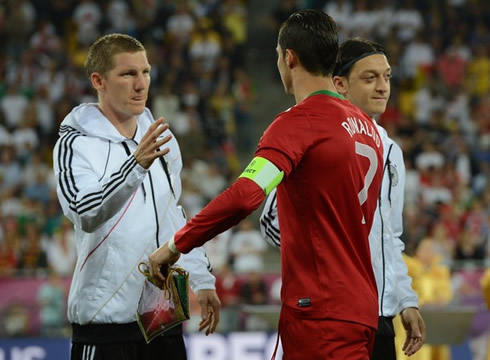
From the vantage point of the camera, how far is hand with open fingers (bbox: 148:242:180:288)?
400 centimetres

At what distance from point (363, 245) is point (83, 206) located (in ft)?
4.20

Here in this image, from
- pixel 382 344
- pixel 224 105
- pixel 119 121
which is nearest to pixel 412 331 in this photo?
pixel 382 344

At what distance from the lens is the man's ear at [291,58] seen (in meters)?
4.17

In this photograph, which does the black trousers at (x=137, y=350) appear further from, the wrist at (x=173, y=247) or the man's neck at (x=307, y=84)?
the man's neck at (x=307, y=84)

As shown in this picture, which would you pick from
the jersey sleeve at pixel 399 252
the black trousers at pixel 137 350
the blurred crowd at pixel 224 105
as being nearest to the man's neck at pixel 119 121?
the black trousers at pixel 137 350

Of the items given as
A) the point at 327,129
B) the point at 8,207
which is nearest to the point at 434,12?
the point at 8,207

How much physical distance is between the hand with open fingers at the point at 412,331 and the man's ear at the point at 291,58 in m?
1.59

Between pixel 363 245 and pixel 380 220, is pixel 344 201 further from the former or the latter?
pixel 380 220

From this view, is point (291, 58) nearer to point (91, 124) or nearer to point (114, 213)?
point (114, 213)

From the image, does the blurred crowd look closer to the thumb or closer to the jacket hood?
the thumb

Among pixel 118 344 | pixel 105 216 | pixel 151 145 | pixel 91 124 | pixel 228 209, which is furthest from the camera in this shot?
pixel 91 124

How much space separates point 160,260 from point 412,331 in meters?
1.60

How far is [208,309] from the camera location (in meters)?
4.98

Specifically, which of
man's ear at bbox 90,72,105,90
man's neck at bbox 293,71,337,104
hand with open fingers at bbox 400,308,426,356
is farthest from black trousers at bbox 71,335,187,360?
man's neck at bbox 293,71,337,104
